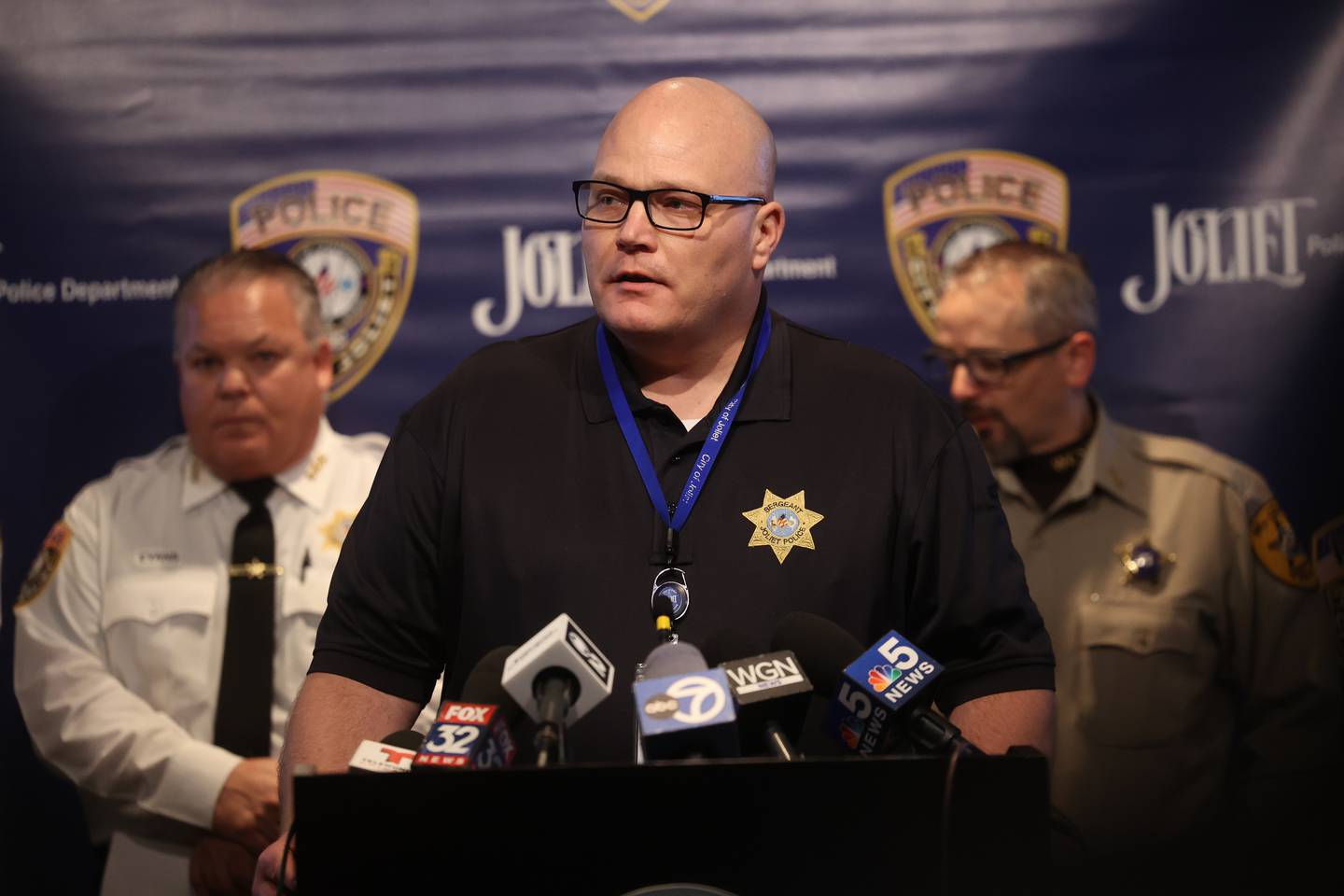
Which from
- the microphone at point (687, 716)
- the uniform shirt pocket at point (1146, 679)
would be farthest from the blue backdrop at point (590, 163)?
the microphone at point (687, 716)

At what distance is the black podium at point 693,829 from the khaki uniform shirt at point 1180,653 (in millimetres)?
2320

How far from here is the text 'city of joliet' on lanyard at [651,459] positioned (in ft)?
7.04

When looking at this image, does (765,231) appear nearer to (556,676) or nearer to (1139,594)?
(556,676)

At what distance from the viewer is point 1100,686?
362 centimetres

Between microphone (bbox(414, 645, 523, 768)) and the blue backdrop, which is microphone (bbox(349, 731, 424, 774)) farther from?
the blue backdrop

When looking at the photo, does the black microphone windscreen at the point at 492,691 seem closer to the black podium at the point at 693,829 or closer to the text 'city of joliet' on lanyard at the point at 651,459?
the black podium at the point at 693,829

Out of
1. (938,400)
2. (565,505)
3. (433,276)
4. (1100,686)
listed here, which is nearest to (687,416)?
(565,505)

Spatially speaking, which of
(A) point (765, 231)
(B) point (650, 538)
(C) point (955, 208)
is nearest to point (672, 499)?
(B) point (650, 538)

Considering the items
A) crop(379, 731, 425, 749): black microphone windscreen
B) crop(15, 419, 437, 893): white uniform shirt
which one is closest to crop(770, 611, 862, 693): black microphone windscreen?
crop(379, 731, 425, 749): black microphone windscreen

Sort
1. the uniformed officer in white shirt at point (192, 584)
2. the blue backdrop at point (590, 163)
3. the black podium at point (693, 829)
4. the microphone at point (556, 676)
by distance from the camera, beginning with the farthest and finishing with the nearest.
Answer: the blue backdrop at point (590, 163) → the uniformed officer in white shirt at point (192, 584) → the microphone at point (556, 676) → the black podium at point (693, 829)

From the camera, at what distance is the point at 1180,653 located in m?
3.62

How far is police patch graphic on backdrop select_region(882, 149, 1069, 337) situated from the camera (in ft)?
12.1

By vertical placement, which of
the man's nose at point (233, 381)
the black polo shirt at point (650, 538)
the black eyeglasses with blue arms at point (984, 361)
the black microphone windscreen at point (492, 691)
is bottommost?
the black microphone windscreen at point (492, 691)

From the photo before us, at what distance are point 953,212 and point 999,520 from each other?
5.47 ft
